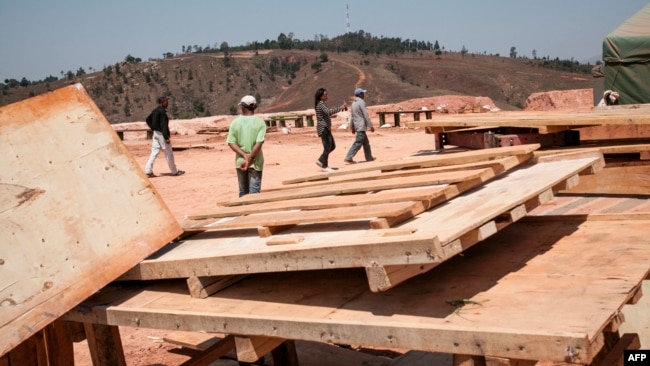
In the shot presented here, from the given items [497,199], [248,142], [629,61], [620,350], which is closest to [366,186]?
[497,199]

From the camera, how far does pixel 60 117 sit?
4.00m

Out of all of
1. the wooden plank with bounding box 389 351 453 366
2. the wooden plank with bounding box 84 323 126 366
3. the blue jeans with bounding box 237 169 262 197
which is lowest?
the wooden plank with bounding box 389 351 453 366

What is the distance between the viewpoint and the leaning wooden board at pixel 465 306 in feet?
8.59

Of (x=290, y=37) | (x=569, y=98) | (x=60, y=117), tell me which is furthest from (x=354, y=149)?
(x=290, y=37)

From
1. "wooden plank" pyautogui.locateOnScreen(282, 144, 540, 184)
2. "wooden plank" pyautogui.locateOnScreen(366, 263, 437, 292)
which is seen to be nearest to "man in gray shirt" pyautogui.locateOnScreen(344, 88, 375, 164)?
"wooden plank" pyautogui.locateOnScreen(282, 144, 540, 184)

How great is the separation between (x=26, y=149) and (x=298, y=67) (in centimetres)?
8284

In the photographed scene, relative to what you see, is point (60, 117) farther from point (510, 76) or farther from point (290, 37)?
point (290, 37)

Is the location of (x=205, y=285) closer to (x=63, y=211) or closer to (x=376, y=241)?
(x=63, y=211)

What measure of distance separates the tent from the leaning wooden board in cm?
1300

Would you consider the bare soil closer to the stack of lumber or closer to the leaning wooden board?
the stack of lumber

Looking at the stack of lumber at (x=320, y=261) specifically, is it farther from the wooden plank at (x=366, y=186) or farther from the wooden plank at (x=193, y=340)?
the wooden plank at (x=193, y=340)

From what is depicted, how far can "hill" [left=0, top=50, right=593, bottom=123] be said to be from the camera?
61750 mm

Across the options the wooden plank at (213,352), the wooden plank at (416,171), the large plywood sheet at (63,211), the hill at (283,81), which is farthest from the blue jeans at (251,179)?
the hill at (283,81)

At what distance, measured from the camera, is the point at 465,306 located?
2.97 m
